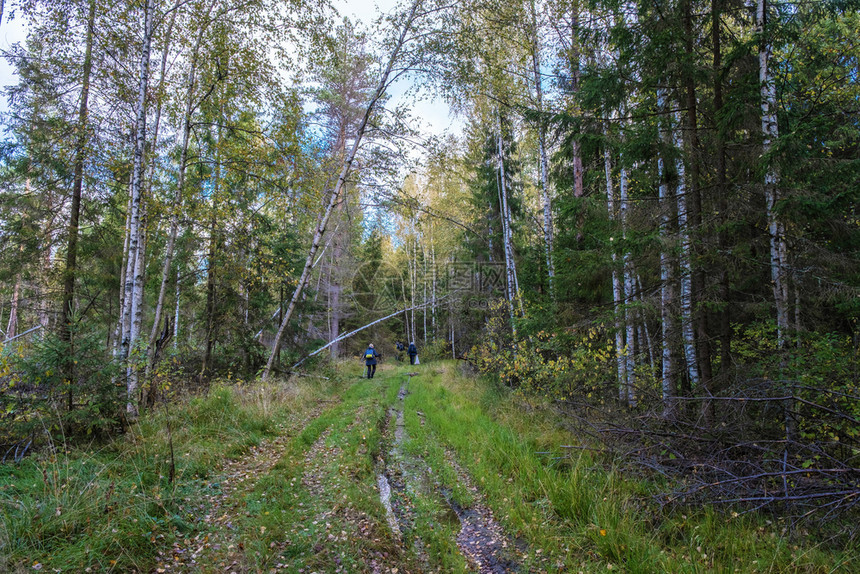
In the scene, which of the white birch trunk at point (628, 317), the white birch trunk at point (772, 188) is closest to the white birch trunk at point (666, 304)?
the white birch trunk at point (628, 317)

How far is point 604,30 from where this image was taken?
7004 mm

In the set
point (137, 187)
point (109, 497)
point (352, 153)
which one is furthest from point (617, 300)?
point (137, 187)

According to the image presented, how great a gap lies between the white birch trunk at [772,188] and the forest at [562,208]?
4 cm

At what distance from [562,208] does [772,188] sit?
272cm

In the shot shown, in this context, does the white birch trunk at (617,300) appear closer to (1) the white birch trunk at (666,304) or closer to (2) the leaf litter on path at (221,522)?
(1) the white birch trunk at (666,304)

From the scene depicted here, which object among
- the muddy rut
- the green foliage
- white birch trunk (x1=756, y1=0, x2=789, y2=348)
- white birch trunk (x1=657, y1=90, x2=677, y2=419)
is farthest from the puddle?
white birch trunk (x1=756, y1=0, x2=789, y2=348)

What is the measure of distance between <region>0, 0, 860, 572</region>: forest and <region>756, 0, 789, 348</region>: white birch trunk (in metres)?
0.04

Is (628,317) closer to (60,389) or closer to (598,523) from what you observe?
(598,523)

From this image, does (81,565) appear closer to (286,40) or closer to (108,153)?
(108,153)

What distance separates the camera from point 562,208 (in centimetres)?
644

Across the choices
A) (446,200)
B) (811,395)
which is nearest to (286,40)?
(811,395)

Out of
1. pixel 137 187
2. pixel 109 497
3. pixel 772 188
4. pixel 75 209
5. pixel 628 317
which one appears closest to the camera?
pixel 109 497

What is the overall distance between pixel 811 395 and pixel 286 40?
11.4 m

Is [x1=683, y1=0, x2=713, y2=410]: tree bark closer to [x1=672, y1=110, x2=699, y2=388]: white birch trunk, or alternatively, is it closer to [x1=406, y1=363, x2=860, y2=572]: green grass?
[x1=672, y1=110, x2=699, y2=388]: white birch trunk
